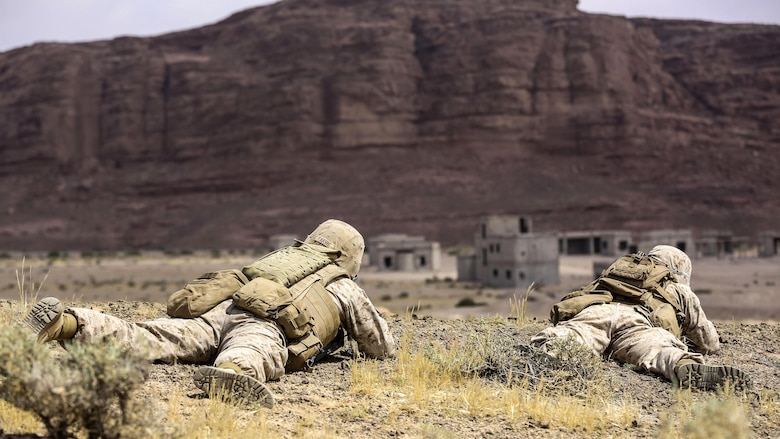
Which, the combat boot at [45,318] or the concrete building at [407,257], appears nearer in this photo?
the combat boot at [45,318]

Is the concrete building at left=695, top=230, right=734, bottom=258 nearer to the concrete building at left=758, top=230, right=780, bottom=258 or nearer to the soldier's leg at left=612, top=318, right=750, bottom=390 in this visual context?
the concrete building at left=758, top=230, right=780, bottom=258

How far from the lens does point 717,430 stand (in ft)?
12.6

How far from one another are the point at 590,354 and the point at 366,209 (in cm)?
7873

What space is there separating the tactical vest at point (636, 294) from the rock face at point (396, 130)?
72968mm

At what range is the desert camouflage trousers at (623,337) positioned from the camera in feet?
24.1

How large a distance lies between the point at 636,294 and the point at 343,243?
3.06 meters

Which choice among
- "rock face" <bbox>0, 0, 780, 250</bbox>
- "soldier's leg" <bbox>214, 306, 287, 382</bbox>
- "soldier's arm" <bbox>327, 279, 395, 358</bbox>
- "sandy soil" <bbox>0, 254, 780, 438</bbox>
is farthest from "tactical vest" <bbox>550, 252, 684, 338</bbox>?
"rock face" <bbox>0, 0, 780, 250</bbox>

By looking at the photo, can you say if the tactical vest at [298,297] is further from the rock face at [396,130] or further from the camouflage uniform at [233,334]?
the rock face at [396,130]

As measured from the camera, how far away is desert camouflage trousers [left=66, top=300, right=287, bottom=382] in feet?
21.0

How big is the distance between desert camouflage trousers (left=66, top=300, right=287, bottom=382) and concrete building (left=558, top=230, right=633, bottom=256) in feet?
182

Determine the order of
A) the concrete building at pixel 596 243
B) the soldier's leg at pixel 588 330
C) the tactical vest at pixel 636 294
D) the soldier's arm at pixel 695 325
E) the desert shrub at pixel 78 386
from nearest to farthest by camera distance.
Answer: the desert shrub at pixel 78 386 < the soldier's leg at pixel 588 330 < the tactical vest at pixel 636 294 < the soldier's arm at pixel 695 325 < the concrete building at pixel 596 243

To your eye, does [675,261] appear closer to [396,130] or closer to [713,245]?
[713,245]

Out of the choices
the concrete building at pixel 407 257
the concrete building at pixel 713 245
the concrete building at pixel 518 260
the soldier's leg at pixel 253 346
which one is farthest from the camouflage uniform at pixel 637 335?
the concrete building at pixel 713 245

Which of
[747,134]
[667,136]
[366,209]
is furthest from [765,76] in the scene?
[366,209]
